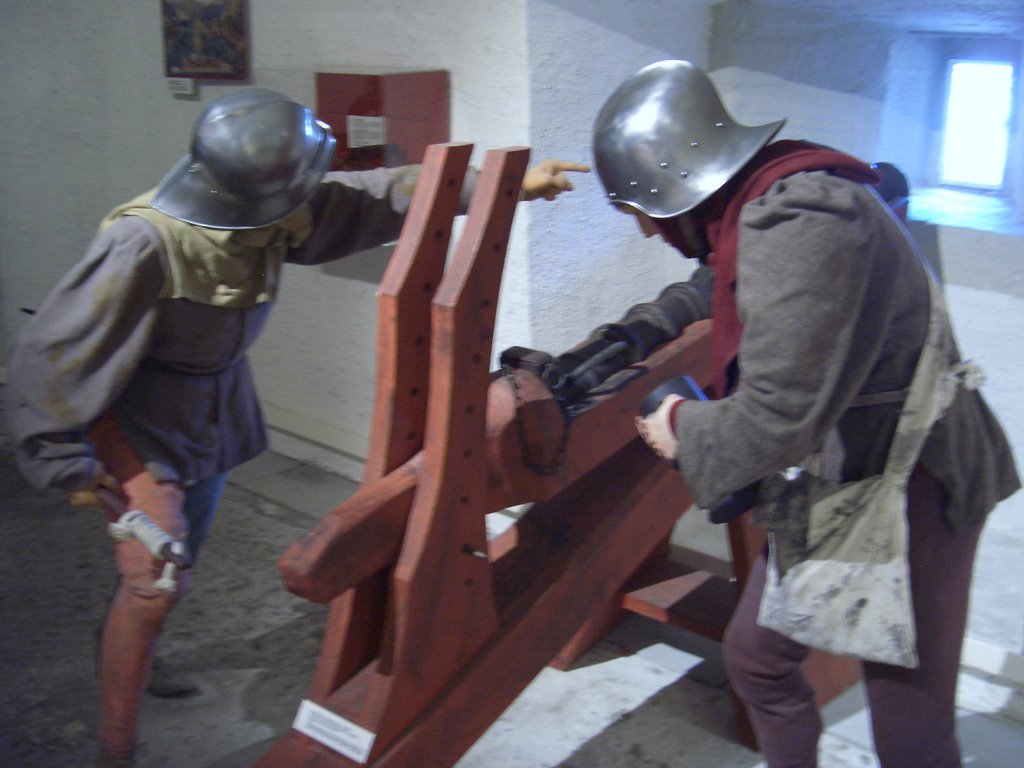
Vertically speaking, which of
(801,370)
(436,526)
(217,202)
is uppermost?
(217,202)

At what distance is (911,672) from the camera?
5.48 ft

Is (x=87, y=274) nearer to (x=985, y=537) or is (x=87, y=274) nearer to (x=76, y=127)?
(x=985, y=537)

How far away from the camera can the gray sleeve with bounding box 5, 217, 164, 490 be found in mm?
1957

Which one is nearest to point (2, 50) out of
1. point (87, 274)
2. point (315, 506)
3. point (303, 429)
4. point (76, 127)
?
point (76, 127)

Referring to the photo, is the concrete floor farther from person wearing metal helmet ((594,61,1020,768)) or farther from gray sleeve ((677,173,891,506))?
gray sleeve ((677,173,891,506))

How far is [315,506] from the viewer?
12.3 ft

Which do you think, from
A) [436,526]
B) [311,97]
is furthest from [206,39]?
[436,526]

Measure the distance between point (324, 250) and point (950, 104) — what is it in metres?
2.00

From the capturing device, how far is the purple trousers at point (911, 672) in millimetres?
1638

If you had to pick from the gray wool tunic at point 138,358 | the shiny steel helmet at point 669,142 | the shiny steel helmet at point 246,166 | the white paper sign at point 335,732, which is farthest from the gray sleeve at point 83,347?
the shiny steel helmet at point 669,142

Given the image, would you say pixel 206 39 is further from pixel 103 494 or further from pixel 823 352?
pixel 823 352

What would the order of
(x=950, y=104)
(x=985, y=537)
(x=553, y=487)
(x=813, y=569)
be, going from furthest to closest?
(x=950, y=104), (x=985, y=537), (x=553, y=487), (x=813, y=569)

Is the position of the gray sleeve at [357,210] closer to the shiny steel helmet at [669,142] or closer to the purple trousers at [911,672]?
the shiny steel helmet at [669,142]

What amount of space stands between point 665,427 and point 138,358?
1.03 meters
